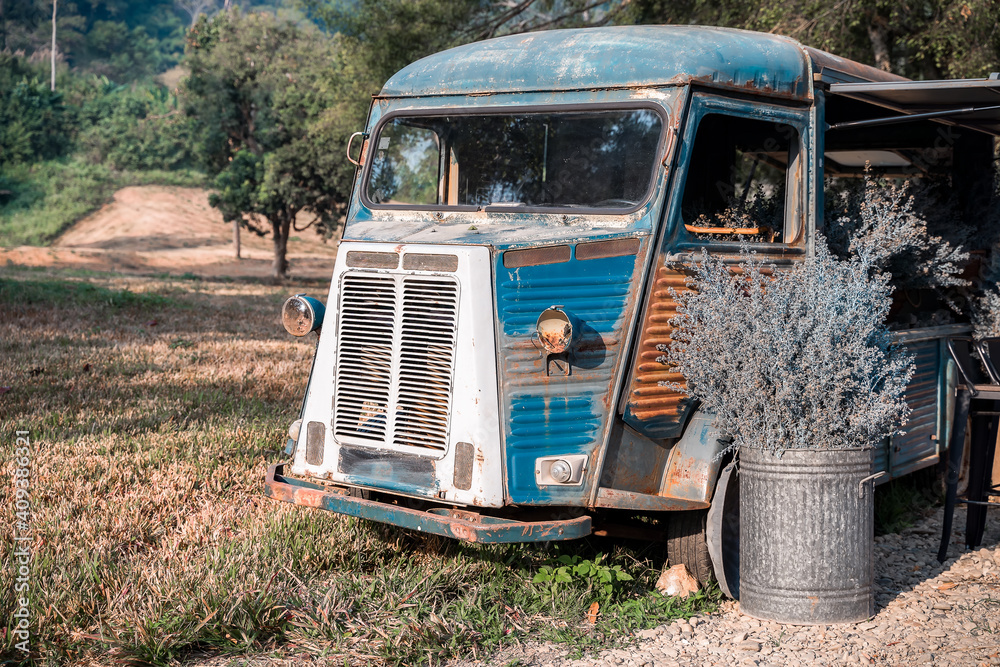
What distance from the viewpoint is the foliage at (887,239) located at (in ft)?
18.2

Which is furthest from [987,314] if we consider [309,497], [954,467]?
[309,497]

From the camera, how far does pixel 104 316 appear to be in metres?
15.1

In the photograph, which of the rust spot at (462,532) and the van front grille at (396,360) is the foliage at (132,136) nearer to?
the van front grille at (396,360)

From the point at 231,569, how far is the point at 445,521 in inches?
42.1

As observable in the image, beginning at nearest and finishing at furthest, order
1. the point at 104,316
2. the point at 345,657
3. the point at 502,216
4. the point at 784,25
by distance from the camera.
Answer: the point at 345,657 < the point at 502,216 < the point at 784,25 < the point at 104,316

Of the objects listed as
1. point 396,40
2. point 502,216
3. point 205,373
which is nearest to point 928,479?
point 502,216

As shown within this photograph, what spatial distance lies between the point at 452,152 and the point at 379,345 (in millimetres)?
1474

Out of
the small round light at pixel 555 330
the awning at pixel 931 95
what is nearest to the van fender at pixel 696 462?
the small round light at pixel 555 330

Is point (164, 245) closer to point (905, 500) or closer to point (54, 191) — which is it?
point (54, 191)

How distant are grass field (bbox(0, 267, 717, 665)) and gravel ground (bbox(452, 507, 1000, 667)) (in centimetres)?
14

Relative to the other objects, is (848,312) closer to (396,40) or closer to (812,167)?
(812,167)

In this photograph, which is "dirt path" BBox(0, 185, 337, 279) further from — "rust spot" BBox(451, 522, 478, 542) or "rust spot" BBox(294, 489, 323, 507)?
"rust spot" BBox(451, 522, 478, 542)

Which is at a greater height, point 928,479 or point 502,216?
point 502,216

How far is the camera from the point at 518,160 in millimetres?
5238
